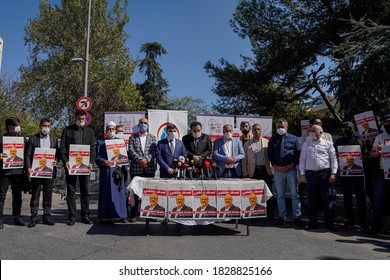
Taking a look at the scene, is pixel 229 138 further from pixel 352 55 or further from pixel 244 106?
pixel 244 106

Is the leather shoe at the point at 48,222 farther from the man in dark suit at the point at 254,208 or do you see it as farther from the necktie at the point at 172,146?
the man in dark suit at the point at 254,208

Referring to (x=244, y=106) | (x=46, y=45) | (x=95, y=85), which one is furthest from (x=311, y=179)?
(x=46, y=45)

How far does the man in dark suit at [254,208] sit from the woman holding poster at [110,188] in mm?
2499

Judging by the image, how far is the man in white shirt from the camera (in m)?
6.41

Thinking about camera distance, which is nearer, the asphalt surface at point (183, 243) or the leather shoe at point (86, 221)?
the asphalt surface at point (183, 243)

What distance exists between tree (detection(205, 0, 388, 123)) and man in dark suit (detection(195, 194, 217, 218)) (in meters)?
10.8

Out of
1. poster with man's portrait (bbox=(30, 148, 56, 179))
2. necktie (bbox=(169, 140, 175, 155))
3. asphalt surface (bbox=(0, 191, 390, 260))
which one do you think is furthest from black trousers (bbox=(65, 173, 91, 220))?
necktie (bbox=(169, 140, 175, 155))

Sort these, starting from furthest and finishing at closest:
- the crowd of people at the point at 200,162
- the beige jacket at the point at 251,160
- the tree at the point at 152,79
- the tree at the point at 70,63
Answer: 1. the tree at the point at 152,79
2. the tree at the point at 70,63
3. the beige jacket at the point at 251,160
4. the crowd of people at the point at 200,162

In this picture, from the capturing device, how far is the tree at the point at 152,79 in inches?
1548

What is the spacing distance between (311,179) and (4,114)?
1543 cm

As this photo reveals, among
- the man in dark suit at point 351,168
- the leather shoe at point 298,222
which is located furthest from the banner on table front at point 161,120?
the man in dark suit at point 351,168

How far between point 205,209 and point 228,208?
38 cm

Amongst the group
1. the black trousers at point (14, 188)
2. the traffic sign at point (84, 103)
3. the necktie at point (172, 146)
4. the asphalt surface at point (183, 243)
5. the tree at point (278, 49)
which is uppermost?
the tree at point (278, 49)

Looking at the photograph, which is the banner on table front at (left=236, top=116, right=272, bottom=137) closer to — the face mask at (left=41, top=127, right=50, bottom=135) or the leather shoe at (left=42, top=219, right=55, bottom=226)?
the face mask at (left=41, top=127, right=50, bottom=135)
